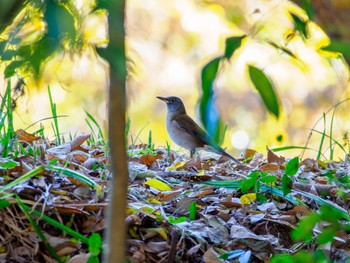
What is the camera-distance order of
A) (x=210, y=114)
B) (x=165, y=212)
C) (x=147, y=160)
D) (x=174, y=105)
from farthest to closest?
(x=174, y=105) → (x=147, y=160) → (x=165, y=212) → (x=210, y=114)

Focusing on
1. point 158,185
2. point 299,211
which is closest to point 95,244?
point 158,185

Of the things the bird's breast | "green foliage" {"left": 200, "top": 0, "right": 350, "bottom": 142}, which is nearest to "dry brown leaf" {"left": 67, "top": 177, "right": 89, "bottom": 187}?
"green foliage" {"left": 200, "top": 0, "right": 350, "bottom": 142}

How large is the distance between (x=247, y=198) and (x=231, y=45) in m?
1.77

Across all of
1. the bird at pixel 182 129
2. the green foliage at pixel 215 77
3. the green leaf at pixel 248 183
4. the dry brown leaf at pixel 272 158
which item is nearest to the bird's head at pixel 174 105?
the bird at pixel 182 129

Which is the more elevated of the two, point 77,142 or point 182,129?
point 77,142

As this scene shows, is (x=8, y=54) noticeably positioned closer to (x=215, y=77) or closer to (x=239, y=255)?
(x=215, y=77)

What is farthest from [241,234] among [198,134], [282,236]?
[198,134]

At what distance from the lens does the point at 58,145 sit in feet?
11.6

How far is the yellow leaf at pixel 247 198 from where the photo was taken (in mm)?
2713

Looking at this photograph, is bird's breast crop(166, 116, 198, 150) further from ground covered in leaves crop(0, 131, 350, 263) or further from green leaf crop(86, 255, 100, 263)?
green leaf crop(86, 255, 100, 263)

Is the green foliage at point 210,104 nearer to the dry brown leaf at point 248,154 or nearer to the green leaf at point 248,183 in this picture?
the green leaf at point 248,183

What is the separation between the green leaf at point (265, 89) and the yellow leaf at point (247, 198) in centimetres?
179

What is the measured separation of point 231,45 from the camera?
103 cm

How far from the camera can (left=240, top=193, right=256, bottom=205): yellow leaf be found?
8.90 ft
